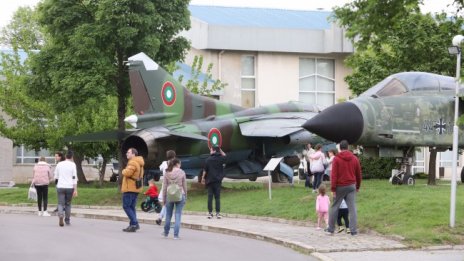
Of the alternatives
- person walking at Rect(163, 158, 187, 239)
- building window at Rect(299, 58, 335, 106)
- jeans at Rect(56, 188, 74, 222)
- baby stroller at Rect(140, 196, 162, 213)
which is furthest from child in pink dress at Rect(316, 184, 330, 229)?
building window at Rect(299, 58, 335, 106)

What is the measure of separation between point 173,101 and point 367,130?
8557 millimetres

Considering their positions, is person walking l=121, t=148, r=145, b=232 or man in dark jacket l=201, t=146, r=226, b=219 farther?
man in dark jacket l=201, t=146, r=226, b=219

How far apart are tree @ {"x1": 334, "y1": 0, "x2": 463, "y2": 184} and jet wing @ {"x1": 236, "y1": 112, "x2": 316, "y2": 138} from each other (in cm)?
304

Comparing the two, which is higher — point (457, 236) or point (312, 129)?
point (312, 129)

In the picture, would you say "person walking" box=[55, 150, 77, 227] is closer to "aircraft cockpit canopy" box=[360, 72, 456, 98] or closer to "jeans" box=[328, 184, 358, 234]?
"jeans" box=[328, 184, 358, 234]

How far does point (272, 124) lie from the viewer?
29.6 metres

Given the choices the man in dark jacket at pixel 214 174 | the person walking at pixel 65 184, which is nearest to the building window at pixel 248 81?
the man in dark jacket at pixel 214 174

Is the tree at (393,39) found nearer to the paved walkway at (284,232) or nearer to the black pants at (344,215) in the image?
the black pants at (344,215)

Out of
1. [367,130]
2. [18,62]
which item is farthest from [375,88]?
[18,62]

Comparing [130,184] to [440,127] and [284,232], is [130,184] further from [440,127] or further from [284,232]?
[440,127]

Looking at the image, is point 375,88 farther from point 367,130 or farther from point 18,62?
point 18,62

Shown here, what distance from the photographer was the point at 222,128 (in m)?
28.7

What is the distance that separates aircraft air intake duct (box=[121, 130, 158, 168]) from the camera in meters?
26.3

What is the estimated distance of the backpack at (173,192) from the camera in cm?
1719
